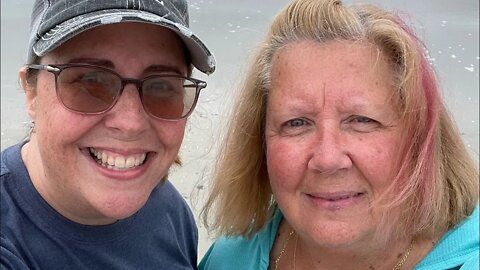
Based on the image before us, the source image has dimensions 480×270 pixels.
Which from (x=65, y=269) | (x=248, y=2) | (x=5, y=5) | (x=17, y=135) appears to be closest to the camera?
(x=65, y=269)

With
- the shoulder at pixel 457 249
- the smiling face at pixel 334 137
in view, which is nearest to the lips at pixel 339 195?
the smiling face at pixel 334 137

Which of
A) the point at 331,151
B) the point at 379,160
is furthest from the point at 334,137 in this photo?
the point at 379,160

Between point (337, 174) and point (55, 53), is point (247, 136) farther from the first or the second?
point (55, 53)

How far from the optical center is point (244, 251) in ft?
7.03

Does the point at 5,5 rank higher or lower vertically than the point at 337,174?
higher

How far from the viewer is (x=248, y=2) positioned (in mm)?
6629

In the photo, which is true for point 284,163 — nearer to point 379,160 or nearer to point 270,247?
point 379,160

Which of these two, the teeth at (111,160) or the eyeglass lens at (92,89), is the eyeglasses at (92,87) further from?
the teeth at (111,160)

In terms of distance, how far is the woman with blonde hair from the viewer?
1.69 meters

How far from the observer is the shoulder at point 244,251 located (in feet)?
6.83

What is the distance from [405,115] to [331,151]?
10.1 inches

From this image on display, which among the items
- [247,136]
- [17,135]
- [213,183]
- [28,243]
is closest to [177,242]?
[213,183]

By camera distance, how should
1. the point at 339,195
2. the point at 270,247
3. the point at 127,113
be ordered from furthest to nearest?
the point at 270,247
the point at 339,195
the point at 127,113

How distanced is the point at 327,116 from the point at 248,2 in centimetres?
518
